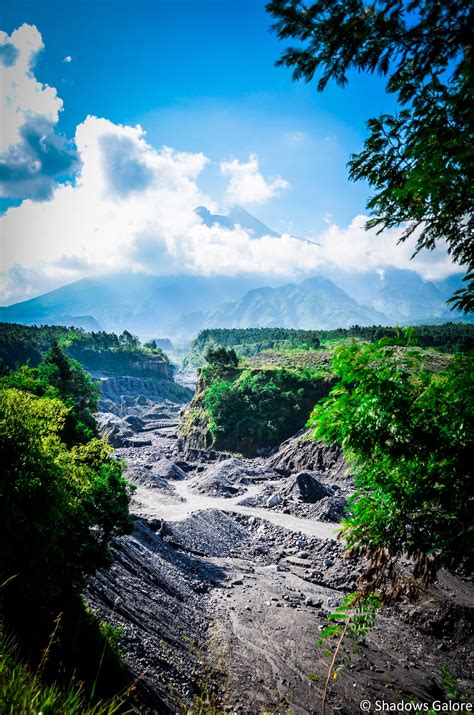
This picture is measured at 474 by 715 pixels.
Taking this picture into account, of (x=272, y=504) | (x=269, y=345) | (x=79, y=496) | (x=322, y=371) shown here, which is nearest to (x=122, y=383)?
(x=269, y=345)

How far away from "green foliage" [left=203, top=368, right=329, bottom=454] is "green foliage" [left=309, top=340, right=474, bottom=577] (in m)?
52.8

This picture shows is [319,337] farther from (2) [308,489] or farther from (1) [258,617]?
(1) [258,617]

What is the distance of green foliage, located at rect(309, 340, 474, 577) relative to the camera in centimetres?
355

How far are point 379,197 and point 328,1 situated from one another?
89.4 inches

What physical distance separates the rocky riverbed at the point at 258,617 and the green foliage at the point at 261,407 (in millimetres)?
23375

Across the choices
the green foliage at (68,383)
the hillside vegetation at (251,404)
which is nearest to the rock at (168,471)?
the hillside vegetation at (251,404)

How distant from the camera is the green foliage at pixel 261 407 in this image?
188 ft

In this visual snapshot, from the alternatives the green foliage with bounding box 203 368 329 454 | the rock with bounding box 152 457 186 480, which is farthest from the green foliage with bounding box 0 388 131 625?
the green foliage with bounding box 203 368 329 454

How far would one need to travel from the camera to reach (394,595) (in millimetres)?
4234

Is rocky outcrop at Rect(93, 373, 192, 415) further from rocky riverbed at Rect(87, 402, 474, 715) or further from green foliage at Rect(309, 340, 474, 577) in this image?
green foliage at Rect(309, 340, 474, 577)

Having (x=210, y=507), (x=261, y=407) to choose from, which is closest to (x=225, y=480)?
(x=210, y=507)

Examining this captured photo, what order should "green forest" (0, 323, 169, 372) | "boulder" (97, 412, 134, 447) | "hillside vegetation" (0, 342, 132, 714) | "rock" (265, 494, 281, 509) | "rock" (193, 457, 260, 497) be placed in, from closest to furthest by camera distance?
"hillside vegetation" (0, 342, 132, 714) → "rock" (265, 494, 281, 509) → "rock" (193, 457, 260, 497) → "boulder" (97, 412, 134, 447) → "green forest" (0, 323, 169, 372)

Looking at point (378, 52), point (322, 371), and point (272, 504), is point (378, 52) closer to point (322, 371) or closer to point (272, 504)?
point (272, 504)

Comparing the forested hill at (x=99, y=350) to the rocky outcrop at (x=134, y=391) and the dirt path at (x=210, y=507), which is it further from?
the dirt path at (x=210, y=507)
